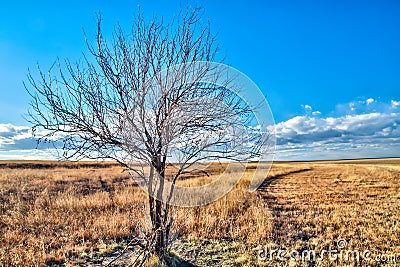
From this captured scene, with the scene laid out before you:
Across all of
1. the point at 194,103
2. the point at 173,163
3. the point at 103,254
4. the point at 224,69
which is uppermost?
the point at 224,69

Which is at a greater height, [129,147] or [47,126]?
[47,126]

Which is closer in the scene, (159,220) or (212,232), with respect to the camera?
(159,220)

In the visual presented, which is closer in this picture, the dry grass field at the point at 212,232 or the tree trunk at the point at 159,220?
the tree trunk at the point at 159,220

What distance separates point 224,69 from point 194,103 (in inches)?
41.8

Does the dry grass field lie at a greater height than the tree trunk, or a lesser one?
lesser

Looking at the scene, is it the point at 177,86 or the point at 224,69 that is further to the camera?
the point at 224,69

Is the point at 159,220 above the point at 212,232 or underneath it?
above

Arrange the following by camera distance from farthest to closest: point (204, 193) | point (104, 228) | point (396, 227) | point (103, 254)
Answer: point (204, 193), point (396, 227), point (104, 228), point (103, 254)

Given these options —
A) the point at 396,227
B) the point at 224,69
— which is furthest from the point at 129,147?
the point at 396,227

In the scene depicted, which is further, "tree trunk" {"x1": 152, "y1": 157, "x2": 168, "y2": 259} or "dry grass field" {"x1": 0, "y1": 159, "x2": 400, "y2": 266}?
"dry grass field" {"x1": 0, "y1": 159, "x2": 400, "y2": 266}

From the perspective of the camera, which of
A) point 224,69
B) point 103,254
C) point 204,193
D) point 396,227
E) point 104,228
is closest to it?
point 224,69

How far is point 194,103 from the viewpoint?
5.17m

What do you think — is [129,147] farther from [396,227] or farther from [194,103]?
[396,227]

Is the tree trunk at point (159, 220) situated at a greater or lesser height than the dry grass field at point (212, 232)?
greater
